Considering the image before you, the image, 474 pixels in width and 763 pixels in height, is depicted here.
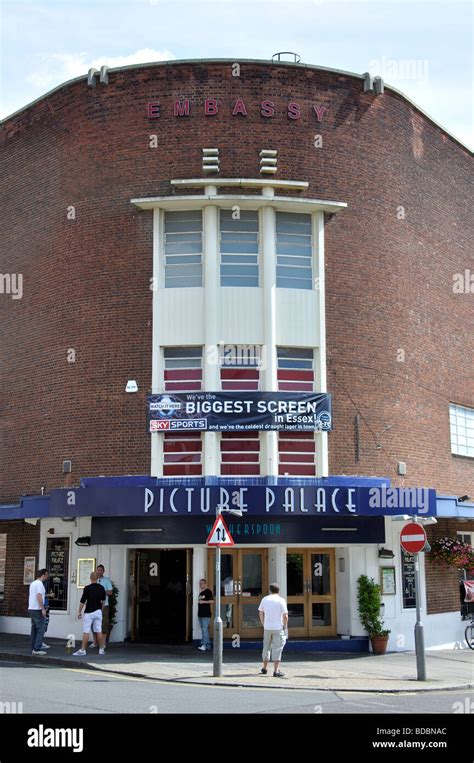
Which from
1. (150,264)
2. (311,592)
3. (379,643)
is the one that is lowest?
(379,643)

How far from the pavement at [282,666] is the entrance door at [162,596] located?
2.69 ft

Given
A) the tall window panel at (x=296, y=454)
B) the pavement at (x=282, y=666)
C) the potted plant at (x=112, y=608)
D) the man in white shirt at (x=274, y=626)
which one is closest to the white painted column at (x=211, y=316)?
the tall window panel at (x=296, y=454)

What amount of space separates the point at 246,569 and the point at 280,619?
5.02 metres

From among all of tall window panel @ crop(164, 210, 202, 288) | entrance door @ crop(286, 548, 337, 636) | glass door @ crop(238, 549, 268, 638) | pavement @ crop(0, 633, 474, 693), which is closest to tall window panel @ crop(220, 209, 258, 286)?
tall window panel @ crop(164, 210, 202, 288)

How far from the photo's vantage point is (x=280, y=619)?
1716cm

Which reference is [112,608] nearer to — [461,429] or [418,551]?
[418,551]

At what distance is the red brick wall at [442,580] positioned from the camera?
24.0 meters

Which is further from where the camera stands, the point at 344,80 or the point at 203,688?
the point at 344,80

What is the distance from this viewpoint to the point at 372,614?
21.5m

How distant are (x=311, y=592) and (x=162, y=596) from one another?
3740 mm

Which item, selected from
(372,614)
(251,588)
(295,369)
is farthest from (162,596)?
(295,369)
